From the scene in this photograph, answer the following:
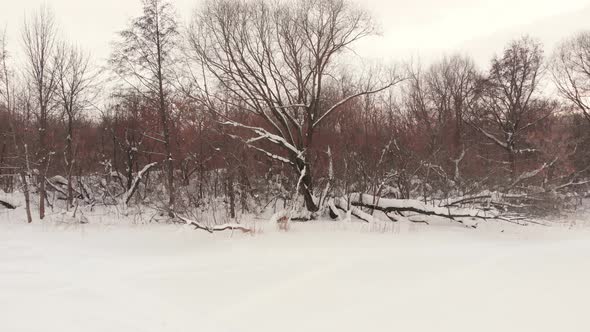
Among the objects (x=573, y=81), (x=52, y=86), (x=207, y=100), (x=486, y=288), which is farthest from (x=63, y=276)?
(x=573, y=81)

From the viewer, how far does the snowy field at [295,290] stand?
4699 millimetres

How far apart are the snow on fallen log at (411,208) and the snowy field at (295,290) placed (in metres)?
6.43

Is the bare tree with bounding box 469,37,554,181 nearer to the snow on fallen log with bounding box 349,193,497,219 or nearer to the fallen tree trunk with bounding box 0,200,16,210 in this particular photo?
the snow on fallen log with bounding box 349,193,497,219

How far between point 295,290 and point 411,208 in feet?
36.7

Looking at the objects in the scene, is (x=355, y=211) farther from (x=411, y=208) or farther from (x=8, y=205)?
(x=8, y=205)

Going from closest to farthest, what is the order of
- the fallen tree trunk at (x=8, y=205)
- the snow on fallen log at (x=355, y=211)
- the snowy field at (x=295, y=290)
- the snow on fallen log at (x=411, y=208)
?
the snowy field at (x=295, y=290) < the snow on fallen log at (x=411, y=208) < the snow on fallen log at (x=355, y=211) < the fallen tree trunk at (x=8, y=205)

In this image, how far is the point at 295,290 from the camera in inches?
239

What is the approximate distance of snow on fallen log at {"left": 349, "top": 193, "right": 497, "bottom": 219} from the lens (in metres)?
15.2

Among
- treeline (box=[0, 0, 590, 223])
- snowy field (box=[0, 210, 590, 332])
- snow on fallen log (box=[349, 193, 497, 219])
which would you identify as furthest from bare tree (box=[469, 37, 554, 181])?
snowy field (box=[0, 210, 590, 332])

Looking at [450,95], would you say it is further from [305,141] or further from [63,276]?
[63,276]

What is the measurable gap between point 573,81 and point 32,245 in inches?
1395

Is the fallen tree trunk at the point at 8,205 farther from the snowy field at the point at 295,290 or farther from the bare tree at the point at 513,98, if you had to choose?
the bare tree at the point at 513,98

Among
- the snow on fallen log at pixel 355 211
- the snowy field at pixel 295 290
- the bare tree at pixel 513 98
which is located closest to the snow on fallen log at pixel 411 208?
the snow on fallen log at pixel 355 211

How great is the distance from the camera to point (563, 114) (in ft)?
105
